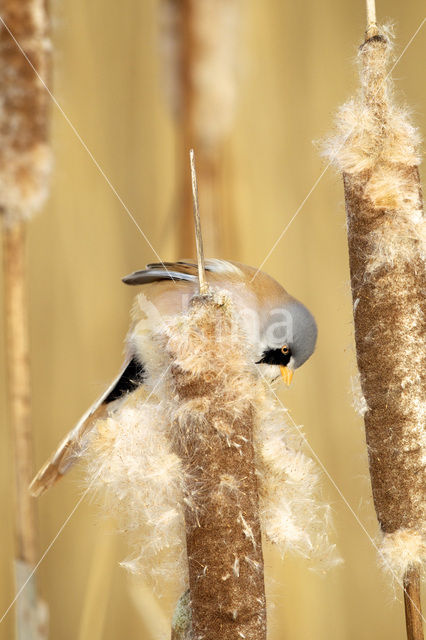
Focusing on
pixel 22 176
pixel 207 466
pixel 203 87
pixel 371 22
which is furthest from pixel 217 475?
pixel 203 87

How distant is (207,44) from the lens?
3.46 ft

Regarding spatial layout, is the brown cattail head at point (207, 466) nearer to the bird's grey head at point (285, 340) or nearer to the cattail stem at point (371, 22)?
the bird's grey head at point (285, 340)

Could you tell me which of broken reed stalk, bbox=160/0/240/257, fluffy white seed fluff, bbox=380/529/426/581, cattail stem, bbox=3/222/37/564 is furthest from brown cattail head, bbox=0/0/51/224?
fluffy white seed fluff, bbox=380/529/426/581

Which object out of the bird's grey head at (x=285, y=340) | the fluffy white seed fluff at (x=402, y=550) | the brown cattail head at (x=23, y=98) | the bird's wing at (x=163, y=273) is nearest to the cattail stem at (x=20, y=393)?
the brown cattail head at (x=23, y=98)

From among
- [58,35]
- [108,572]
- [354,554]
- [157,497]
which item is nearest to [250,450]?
[157,497]

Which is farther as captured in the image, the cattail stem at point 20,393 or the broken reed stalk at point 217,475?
the cattail stem at point 20,393

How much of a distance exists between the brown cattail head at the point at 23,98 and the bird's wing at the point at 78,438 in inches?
12.4

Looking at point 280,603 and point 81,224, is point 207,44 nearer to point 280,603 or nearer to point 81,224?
point 81,224

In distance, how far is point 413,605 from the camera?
583 mm

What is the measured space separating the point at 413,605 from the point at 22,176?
2.24ft

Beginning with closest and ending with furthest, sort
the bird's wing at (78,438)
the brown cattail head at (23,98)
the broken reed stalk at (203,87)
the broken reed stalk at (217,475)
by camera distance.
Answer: the broken reed stalk at (217,475) < the bird's wing at (78,438) < the brown cattail head at (23,98) < the broken reed stalk at (203,87)

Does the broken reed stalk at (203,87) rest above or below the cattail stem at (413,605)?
above

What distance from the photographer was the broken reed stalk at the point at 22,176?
0.85 metres

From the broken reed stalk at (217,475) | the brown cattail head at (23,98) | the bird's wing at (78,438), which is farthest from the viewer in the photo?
the brown cattail head at (23,98)
